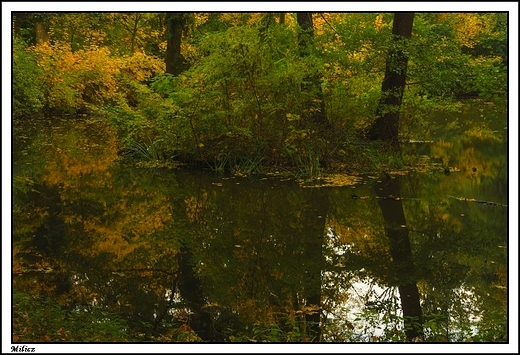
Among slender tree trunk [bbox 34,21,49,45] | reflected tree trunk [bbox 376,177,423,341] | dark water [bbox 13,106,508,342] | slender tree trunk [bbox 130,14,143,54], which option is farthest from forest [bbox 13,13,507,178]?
slender tree trunk [bbox 130,14,143,54]

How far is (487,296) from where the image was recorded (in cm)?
595

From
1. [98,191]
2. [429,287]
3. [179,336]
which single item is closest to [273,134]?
[98,191]

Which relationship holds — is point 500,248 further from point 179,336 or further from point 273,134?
point 273,134

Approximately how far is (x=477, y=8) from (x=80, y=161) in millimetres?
9393

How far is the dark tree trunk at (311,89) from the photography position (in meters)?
11.6

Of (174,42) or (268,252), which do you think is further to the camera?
(174,42)

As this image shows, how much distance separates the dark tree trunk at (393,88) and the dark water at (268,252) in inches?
48.2

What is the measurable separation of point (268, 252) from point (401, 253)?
153cm

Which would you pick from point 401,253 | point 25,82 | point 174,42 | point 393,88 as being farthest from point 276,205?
point 25,82

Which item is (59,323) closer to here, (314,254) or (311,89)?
(314,254)

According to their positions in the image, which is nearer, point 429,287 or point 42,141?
point 429,287

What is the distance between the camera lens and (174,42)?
18078mm

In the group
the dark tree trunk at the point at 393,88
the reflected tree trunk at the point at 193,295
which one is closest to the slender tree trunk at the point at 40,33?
the dark tree trunk at the point at 393,88

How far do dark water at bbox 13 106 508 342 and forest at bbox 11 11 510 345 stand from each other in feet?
0.10
